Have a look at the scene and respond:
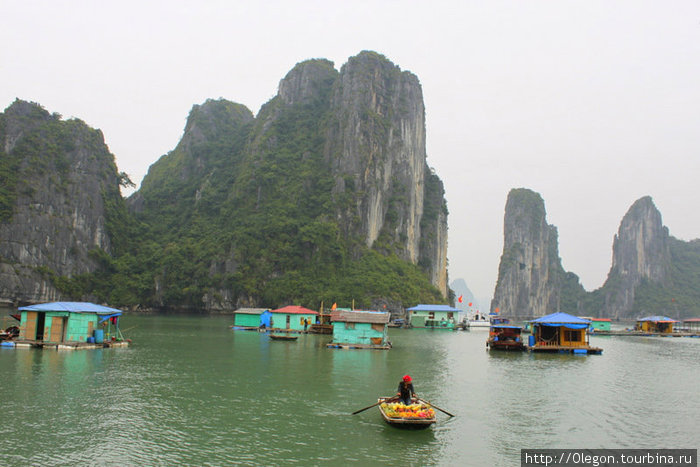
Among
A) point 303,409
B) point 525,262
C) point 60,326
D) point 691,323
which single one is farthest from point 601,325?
point 525,262

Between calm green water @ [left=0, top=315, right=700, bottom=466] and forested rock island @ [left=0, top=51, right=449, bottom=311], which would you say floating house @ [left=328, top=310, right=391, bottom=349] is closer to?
calm green water @ [left=0, top=315, right=700, bottom=466]

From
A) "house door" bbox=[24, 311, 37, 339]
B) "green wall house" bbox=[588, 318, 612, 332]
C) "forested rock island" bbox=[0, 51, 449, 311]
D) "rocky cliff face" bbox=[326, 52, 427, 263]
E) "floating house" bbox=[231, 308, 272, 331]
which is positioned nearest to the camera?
"house door" bbox=[24, 311, 37, 339]

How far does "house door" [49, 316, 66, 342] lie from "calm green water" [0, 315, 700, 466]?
223cm

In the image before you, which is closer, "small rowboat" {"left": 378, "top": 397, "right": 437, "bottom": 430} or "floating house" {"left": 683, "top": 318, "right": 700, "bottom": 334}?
"small rowboat" {"left": 378, "top": 397, "right": 437, "bottom": 430}

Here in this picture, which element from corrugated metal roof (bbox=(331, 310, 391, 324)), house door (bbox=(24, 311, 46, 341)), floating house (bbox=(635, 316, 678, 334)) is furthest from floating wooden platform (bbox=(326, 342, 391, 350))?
floating house (bbox=(635, 316, 678, 334))

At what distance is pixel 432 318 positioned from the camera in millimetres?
69500

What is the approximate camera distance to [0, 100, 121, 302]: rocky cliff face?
257ft

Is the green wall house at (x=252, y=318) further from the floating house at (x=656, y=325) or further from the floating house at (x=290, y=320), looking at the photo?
the floating house at (x=656, y=325)

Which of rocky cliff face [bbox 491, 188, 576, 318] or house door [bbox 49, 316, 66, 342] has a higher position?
rocky cliff face [bbox 491, 188, 576, 318]

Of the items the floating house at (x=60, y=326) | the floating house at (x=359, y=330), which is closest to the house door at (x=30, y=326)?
the floating house at (x=60, y=326)

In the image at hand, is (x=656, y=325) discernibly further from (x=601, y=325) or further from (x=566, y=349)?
(x=566, y=349)

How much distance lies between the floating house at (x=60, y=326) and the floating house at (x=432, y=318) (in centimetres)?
4538

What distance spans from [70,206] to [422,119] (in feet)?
240

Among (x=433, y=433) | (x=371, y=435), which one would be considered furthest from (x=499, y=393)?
(x=371, y=435)
